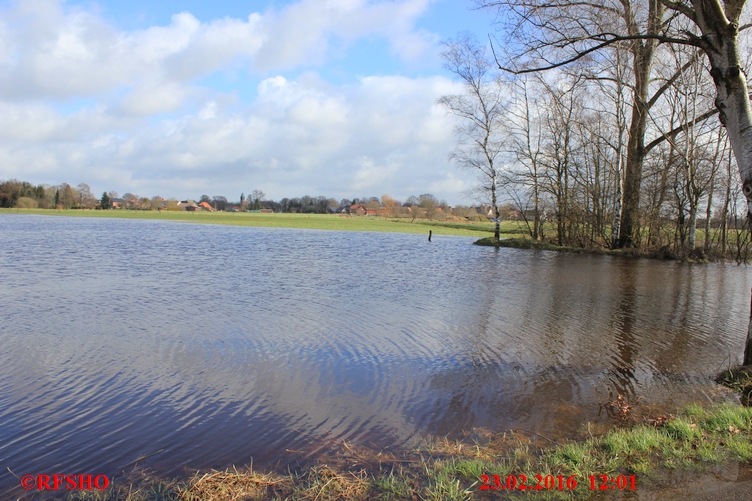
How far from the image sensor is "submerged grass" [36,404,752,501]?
349 cm

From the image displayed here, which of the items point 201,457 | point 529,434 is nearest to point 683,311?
point 529,434

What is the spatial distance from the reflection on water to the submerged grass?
1.20ft

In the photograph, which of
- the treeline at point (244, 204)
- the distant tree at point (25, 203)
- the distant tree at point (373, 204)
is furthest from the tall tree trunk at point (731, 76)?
the distant tree at point (373, 204)

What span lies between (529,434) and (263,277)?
12.5 m

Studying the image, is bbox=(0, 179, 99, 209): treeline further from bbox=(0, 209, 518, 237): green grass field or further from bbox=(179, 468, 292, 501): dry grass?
bbox=(179, 468, 292, 501): dry grass

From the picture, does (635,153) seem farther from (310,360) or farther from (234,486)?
(234,486)

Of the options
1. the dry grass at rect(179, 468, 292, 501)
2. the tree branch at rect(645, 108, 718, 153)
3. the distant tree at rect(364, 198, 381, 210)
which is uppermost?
the distant tree at rect(364, 198, 381, 210)

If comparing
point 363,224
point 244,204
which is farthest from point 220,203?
point 363,224

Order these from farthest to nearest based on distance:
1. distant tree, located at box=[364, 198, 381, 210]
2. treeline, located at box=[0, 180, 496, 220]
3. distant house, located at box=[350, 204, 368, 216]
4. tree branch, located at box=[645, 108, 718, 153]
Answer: distant tree, located at box=[364, 198, 381, 210], distant house, located at box=[350, 204, 368, 216], treeline, located at box=[0, 180, 496, 220], tree branch, located at box=[645, 108, 718, 153]

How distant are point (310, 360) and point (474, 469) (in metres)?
3.81

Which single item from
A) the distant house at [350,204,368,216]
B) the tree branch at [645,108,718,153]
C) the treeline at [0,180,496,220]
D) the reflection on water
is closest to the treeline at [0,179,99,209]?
the treeline at [0,180,496,220]

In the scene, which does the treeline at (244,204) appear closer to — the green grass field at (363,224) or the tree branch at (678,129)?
the green grass field at (363,224)

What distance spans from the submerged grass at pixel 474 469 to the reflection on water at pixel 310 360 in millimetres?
366

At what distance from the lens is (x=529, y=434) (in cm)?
475
